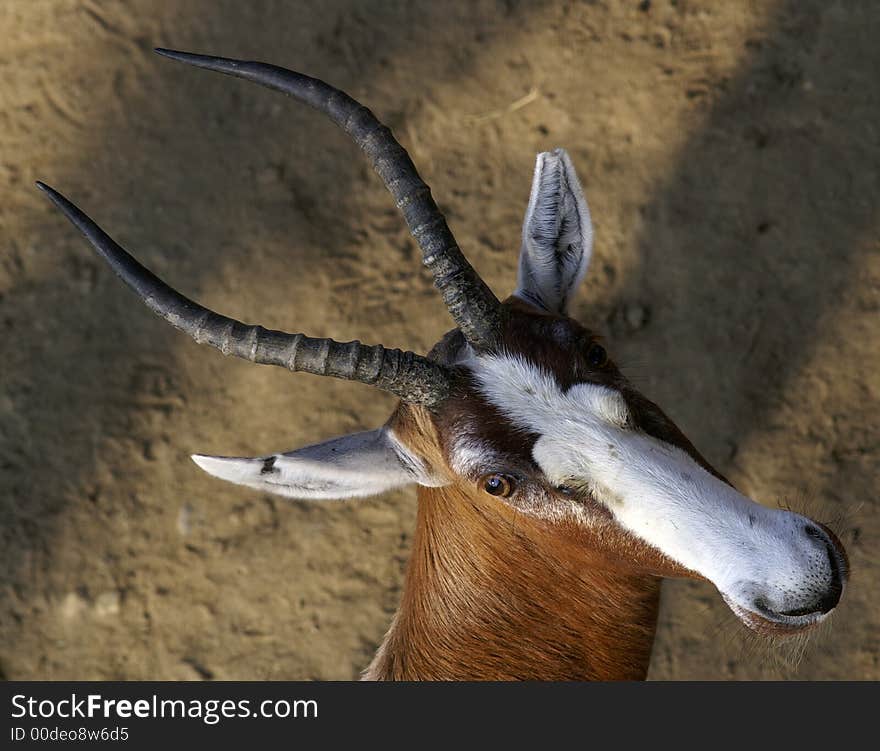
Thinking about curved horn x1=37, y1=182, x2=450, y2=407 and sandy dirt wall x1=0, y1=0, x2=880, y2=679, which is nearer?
curved horn x1=37, y1=182, x2=450, y2=407

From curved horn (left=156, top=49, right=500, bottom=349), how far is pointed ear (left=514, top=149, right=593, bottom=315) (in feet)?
1.76

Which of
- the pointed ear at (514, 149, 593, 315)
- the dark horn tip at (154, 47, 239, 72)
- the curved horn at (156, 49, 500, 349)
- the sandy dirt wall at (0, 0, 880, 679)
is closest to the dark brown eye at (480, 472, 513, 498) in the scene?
the curved horn at (156, 49, 500, 349)

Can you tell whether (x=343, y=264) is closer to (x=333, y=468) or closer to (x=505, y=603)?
(x=333, y=468)

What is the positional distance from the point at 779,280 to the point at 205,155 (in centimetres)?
433

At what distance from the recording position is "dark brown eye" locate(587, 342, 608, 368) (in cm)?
344

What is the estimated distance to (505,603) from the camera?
3.82 m

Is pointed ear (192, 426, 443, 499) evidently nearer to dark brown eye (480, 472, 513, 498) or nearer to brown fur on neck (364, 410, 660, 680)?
brown fur on neck (364, 410, 660, 680)

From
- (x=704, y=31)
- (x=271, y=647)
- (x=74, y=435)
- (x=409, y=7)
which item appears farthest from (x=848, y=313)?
(x=74, y=435)

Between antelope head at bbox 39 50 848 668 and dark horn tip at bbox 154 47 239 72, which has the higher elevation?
dark horn tip at bbox 154 47 239 72

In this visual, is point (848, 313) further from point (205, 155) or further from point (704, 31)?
point (205, 155)

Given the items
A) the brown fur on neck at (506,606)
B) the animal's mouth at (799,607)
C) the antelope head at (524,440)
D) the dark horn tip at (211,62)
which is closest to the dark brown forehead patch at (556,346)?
the antelope head at (524,440)

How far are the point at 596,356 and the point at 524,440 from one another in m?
0.53

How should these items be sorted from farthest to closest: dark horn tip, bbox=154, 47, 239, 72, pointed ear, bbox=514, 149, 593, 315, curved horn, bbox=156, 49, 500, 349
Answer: pointed ear, bbox=514, 149, 593, 315, dark horn tip, bbox=154, 47, 239, 72, curved horn, bbox=156, 49, 500, 349

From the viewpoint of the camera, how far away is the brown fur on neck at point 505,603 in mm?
3641
